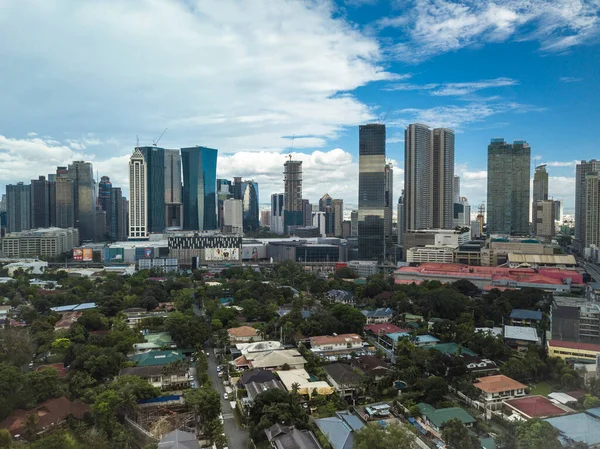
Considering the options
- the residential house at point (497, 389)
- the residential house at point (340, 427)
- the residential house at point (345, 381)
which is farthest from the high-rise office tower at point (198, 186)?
the residential house at point (340, 427)

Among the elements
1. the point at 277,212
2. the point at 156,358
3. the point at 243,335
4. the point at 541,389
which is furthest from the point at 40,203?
the point at 541,389

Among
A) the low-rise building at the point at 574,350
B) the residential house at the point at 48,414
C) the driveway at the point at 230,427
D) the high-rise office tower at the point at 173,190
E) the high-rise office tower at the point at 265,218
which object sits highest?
the high-rise office tower at the point at 173,190

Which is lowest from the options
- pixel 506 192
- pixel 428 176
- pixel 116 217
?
pixel 116 217

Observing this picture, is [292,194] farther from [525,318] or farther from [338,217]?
[525,318]

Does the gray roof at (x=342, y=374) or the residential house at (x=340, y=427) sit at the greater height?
the gray roof at (x=342, y=374)

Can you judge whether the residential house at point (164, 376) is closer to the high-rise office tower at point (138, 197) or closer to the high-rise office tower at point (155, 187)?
the high-rise office tower at point (138, 197)

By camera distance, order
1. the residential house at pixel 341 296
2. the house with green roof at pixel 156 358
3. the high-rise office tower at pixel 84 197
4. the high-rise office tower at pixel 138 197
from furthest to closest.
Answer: the high-rise office tower at pixel 138 197, the high-rise office tower at pixel 84 197, the residential house at pixel 341 296, the house with green roof at pixel 156 358

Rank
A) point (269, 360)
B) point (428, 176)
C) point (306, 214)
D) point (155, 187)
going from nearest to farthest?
point (269, 360)
point (428, 176)
point (155, 187)
point (306, 214)
